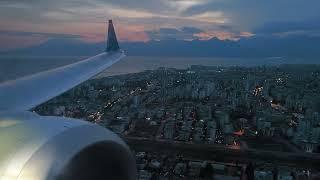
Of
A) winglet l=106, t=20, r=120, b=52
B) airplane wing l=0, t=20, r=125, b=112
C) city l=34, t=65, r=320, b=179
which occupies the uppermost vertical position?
A: winglet l=106, t=20, r=120, b=52

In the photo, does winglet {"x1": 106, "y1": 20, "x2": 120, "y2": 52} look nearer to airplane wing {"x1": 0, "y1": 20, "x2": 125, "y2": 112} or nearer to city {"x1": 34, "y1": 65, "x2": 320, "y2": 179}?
city {"x1": 34, "y1": 65, "x2": 320, "y2": 179}

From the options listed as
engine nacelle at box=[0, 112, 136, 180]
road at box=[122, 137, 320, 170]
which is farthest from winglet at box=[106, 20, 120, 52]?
engine nacelle at box=[0, 112, 136, 180]

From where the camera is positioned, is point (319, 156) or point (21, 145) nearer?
point (21, 145)

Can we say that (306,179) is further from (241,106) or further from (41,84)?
(241,106)

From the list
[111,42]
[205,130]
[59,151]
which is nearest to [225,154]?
[205,130]

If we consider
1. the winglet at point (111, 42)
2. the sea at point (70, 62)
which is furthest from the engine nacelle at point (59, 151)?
the winglet at point (111, 42)

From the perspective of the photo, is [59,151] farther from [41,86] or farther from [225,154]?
[225,154]

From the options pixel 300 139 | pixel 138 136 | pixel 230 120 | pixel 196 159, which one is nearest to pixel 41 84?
pixel 196 159
